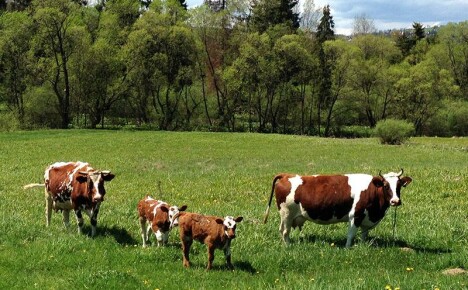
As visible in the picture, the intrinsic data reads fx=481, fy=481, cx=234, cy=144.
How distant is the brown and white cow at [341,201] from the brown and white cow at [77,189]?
15.4ft

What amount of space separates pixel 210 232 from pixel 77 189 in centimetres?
482

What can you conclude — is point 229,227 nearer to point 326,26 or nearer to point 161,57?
point 161,57

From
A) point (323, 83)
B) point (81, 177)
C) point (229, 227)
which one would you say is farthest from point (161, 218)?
point (323, 83)

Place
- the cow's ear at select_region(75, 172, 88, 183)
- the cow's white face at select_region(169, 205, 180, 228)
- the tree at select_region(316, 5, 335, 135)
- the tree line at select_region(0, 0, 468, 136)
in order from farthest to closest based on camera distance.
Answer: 1. the tree at select_region(316, 5, 335, 135)
2. the tree line at select_region(0, 0, 468, 136)
3. the cow's ear at select_region(75, 172, 88, 183)
4. the cow's white face at select_region(169, 205, 180, 228)

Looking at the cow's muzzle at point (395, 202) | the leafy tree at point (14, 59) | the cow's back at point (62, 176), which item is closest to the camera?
the cow's muzzle at point (395, 202)

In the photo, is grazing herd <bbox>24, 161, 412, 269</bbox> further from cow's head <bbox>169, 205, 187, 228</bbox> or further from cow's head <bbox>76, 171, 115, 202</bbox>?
cow's head <bbox>169, 205, 187, 228</bbox>

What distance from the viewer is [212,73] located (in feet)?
290

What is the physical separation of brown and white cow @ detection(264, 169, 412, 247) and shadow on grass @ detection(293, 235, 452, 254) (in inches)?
15.6

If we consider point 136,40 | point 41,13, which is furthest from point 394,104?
point 41,13

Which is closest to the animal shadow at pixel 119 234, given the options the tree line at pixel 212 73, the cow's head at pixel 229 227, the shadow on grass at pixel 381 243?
the cow's head at pixel 229 227

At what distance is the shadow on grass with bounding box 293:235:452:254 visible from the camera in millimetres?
11453

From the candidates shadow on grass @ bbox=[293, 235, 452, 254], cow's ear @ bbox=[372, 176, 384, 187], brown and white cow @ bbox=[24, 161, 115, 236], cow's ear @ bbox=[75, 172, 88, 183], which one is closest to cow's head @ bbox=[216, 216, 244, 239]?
shadow on grass @ bbox=[293, 235, 452, 254]

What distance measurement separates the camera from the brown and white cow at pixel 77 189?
1229cm

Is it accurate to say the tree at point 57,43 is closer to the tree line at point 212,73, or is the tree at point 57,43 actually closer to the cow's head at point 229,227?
the tree line at point 212,73
